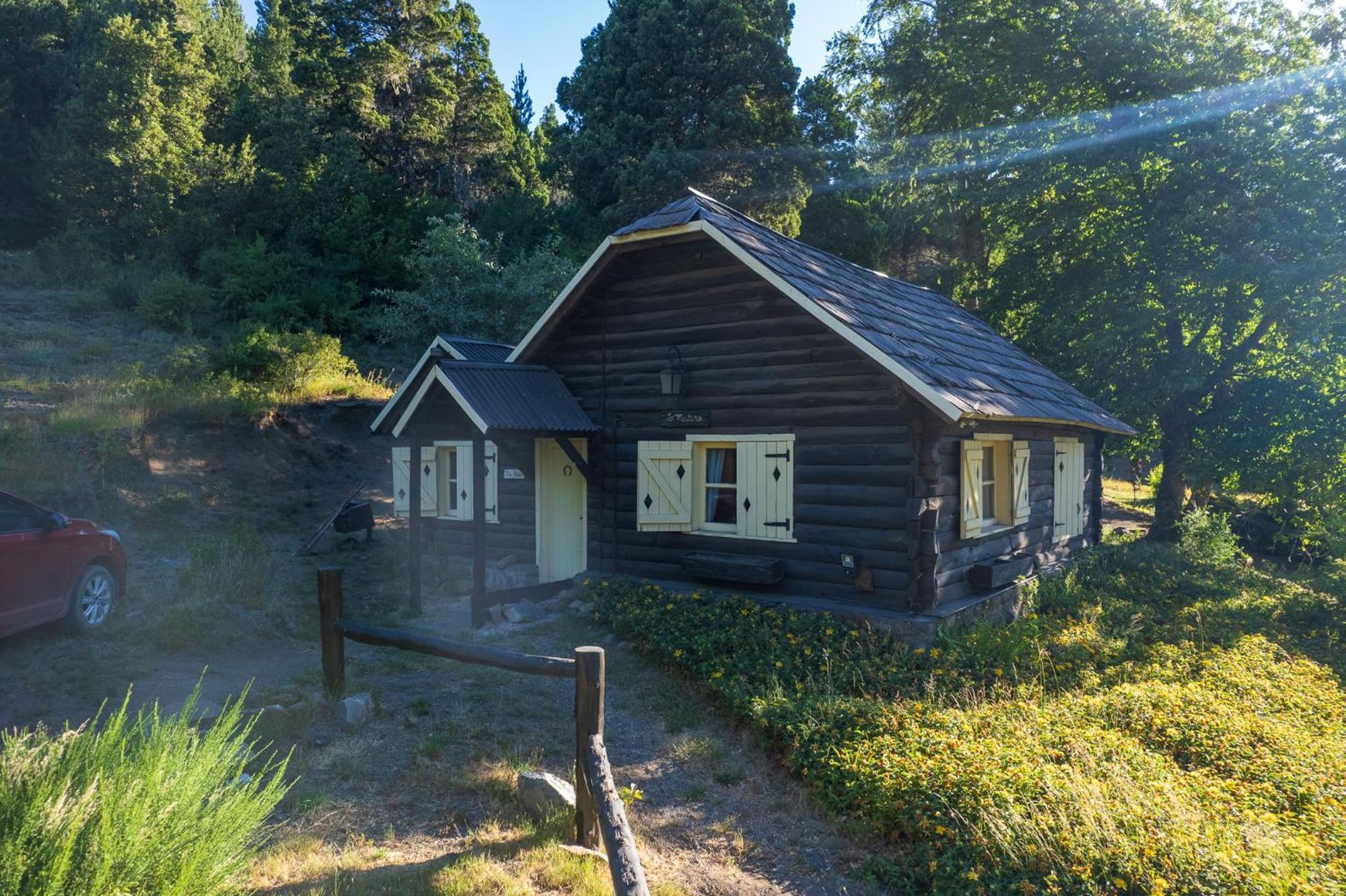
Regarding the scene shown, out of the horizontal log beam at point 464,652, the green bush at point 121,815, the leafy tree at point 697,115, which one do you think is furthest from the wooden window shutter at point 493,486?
the leafy tree at point 697,115

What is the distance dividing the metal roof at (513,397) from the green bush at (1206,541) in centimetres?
1279

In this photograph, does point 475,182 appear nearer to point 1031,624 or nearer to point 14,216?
point 14,216

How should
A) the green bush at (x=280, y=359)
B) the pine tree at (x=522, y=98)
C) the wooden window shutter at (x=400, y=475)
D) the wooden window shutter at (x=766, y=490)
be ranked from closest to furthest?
the wooden window shutter at (x=766, y=490), the wooden window shutter at (x=400, y=475), the green bush at (x=280, y=359), the pine tree at (x=522, y=98)

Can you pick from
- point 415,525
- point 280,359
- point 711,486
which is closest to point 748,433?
point 711,486

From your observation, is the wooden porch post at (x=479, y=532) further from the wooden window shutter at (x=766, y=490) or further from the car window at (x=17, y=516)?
the car window at (x=17, y=516)

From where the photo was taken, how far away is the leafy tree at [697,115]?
27.7 m

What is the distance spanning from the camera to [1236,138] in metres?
16.6

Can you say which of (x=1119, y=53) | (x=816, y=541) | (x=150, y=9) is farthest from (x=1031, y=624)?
(x=150, y=9)

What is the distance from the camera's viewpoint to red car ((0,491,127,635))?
25.0 ft

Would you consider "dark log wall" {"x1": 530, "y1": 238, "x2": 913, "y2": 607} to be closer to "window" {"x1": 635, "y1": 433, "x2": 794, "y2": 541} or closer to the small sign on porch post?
the small sign on porch post

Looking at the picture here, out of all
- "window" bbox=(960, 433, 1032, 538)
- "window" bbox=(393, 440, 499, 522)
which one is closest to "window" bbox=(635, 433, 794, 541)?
"window" bbox=(960, 433, 1032, 538)

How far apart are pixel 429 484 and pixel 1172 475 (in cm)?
1676

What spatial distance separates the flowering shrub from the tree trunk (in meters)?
7.35

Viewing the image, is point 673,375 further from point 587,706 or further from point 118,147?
point 118,147
